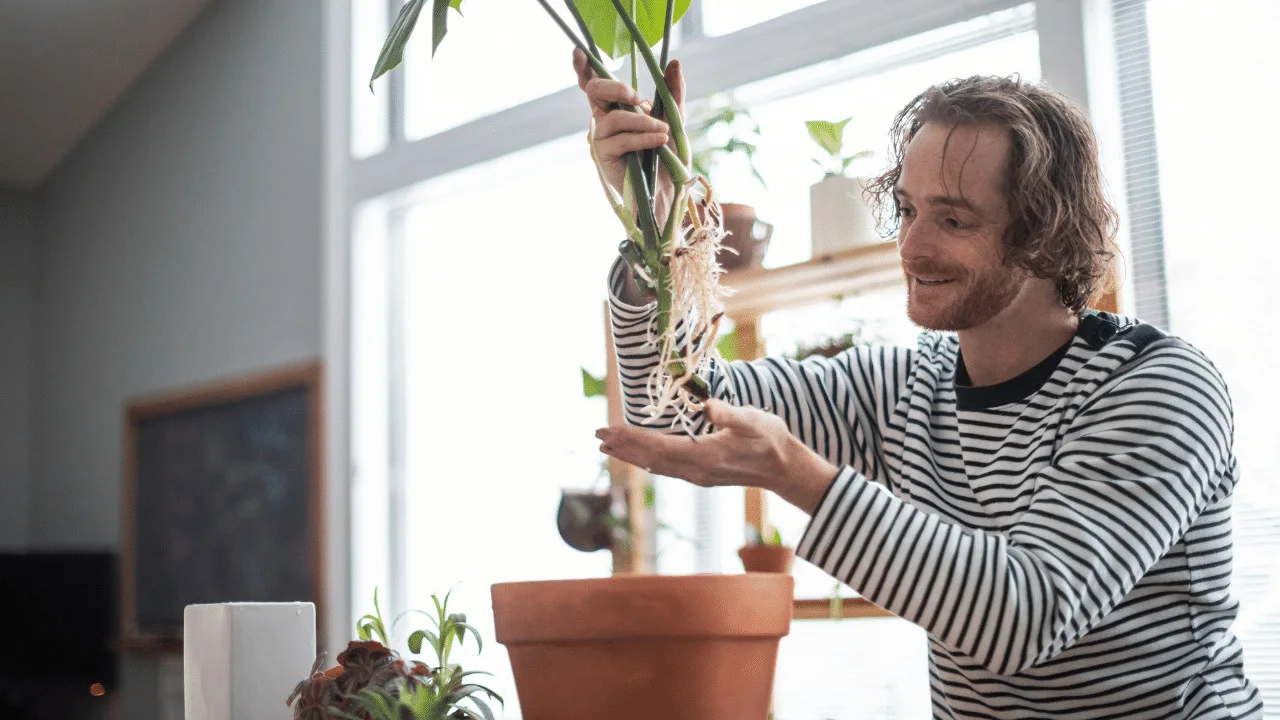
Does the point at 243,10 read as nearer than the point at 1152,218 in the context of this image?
No

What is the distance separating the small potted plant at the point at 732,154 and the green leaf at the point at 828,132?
17 centimetres

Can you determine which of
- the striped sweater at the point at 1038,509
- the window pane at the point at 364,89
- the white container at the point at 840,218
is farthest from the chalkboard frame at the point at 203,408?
the striped sweater at the point at 1038,509

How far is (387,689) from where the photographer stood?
36.9 inches

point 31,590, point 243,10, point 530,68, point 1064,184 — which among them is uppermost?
point 243,10

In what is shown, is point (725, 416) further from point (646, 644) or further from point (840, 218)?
point (840, 218)

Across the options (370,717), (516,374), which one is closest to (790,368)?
(370,717)

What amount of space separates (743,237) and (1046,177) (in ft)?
3.16

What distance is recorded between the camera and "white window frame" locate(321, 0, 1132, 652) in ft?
6.42

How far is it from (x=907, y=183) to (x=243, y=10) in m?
3.37

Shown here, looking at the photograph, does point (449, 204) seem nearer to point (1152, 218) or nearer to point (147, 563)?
point (147, 563)

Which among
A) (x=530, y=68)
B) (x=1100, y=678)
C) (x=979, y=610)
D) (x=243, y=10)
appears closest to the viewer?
(x=979, y=610)

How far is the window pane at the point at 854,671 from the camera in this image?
212cm

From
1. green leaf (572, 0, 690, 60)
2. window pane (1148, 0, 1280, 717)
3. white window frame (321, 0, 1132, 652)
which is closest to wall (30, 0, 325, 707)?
white window frame (321, 0, 1132, 652)

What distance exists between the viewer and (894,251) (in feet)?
5.90
